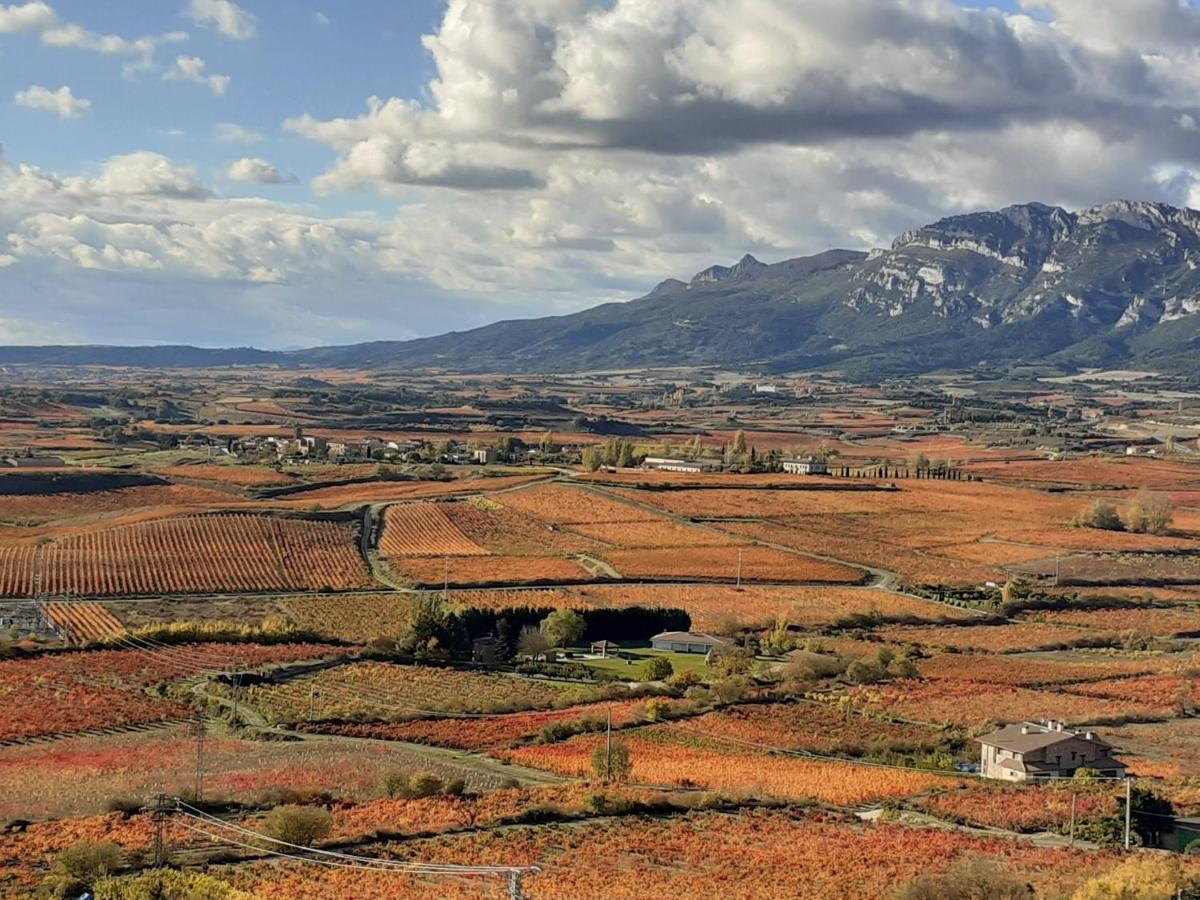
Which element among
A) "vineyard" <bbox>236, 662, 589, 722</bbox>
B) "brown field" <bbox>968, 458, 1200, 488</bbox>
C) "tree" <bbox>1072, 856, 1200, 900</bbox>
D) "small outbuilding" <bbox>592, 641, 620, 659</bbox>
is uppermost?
"brown field" <bbox>968, 458, 1200, 488</bbox>

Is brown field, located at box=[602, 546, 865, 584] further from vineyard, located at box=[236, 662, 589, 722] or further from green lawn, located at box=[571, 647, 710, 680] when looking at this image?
vineyard, located at box=[236, 662, 589, 722]

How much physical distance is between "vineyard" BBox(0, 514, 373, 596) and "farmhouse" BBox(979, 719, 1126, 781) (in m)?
42.8

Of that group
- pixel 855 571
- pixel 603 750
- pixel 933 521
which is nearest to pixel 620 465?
pixel 933 521

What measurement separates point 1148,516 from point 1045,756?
70.8 meters

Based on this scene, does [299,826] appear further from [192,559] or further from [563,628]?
[192,559]

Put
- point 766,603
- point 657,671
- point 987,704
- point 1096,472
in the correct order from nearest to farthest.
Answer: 1. point 987,704
2. point 657,671
3. point 766,603
4. point 1096,472

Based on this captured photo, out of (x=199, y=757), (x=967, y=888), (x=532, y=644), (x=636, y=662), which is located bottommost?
(x=636, y=662)

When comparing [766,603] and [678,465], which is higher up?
[678,465]

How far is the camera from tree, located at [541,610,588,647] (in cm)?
6500

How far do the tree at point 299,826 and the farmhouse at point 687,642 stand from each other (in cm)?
3433

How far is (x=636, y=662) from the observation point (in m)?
63.8

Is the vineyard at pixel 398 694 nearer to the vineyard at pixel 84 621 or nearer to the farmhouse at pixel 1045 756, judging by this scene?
the vineyard at pixel 84 621

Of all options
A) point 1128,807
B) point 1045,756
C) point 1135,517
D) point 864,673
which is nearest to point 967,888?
point 1128,807

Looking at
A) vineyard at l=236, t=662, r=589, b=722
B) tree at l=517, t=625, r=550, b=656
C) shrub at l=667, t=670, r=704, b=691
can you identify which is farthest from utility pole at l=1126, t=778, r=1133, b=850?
tree at l=517, t=625, r=550, b=656
